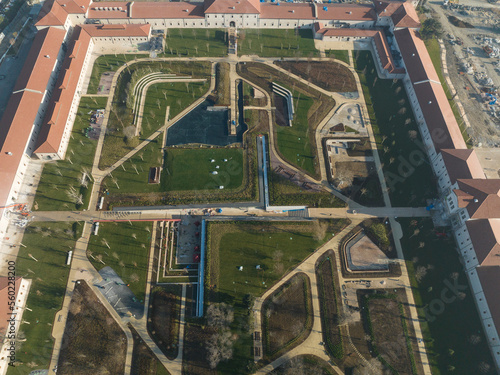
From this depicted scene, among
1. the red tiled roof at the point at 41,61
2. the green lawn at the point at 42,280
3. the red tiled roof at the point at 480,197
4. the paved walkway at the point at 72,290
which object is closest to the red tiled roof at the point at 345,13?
the red tiled roof at the point at 480,197

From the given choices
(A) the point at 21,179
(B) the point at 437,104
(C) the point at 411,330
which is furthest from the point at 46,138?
(B) the point at 437,104

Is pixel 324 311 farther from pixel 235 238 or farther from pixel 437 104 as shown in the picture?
pixel 437 104

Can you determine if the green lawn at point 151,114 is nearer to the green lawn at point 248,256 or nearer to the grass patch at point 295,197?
the green lawn at point 248,256

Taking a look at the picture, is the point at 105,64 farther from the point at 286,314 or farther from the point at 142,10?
the point at 286,314

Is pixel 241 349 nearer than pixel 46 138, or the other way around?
pixel 241 349

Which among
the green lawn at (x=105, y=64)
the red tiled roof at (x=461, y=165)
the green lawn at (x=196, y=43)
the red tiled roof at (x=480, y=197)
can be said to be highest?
the green lawn at (x=196, y=43)

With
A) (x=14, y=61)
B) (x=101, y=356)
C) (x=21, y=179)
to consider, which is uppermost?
(x=14, y=61)

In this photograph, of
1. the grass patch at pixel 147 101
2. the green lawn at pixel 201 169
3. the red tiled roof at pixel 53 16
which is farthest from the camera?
the red tiled roof at pixel 53 16
